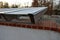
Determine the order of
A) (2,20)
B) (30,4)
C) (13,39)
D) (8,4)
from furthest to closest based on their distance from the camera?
(8,4) < (30,4) < (2,20) < (13,39)

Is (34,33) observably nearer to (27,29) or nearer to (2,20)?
(27,29)

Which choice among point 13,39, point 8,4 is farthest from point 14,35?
point 8,4

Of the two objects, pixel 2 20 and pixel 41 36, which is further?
pixel 2 20

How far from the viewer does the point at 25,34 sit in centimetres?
521

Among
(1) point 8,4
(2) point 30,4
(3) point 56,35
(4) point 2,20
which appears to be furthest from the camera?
(1) point 8,4

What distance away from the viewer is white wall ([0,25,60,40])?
4.82 metres

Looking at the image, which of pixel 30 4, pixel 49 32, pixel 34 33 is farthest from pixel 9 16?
pixel 30 4

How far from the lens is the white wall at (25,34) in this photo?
4816 mm

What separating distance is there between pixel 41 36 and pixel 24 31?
658 mm

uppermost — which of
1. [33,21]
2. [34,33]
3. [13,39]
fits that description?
[33,21]

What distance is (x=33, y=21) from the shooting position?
205 inches

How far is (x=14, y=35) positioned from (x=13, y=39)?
0.16 metres

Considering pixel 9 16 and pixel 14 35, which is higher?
pixel 9 16

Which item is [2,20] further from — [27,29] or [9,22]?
[27,29]
